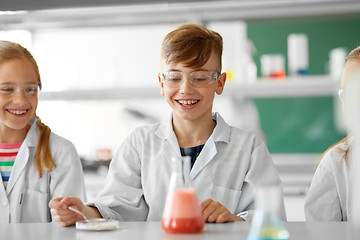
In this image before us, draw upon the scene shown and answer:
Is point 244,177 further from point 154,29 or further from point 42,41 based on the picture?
point 42,41

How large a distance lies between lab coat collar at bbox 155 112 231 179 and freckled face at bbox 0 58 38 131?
0.51 meters

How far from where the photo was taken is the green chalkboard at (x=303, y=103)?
358 centimetres

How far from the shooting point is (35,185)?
1.75 m

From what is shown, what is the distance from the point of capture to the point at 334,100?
3559 millimetres

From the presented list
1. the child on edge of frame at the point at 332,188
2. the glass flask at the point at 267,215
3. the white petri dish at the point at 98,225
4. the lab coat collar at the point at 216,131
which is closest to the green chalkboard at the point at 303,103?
the lab coat collar at the point at 216,131

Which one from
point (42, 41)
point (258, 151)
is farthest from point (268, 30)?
point (258, 151)

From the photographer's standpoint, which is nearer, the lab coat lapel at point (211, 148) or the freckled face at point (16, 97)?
the lab coat lapel at point (211, 148)

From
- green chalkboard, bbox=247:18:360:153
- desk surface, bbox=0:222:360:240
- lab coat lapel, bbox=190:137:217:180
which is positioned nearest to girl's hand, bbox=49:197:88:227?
desk surface, bbox=0:222:360:240

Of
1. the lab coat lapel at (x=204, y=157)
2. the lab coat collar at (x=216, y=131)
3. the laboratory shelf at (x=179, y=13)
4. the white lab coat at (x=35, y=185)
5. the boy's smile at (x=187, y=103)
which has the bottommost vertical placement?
the white lab coat at (x=35, y=185)

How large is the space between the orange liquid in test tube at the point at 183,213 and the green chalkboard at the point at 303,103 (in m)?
2.74

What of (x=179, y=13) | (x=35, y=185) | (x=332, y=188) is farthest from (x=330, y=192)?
(x=179, y=13)

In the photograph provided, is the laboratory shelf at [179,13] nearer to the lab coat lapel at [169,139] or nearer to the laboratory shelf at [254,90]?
the laboratory shelf at [254,90]

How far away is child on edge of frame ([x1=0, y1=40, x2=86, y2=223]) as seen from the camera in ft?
5.66

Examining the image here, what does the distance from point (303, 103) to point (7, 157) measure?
248 cm
